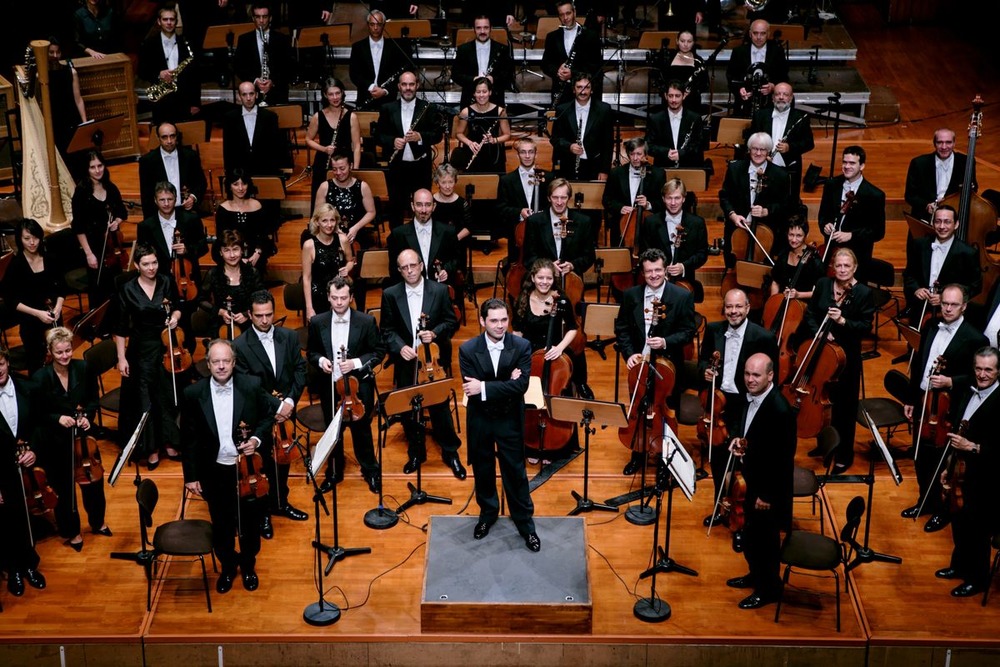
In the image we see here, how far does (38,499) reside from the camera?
20.0 feet

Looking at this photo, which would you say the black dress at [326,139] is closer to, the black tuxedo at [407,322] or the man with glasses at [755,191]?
the black tuxedo at [407,322]

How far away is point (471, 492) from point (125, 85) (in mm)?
5165

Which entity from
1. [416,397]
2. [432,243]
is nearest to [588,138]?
[432,243]

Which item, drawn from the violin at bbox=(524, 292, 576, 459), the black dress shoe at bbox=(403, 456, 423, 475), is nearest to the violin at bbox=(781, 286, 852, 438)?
the violin at bbox=(524, 292, 576, 459)

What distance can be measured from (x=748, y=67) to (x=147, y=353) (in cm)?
520

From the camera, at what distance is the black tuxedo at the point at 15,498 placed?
604 cm

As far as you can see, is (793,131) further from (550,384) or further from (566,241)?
(550,384)

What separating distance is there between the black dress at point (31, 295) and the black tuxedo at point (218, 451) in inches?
73.5

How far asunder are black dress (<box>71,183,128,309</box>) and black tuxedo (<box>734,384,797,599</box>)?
436 centimetres

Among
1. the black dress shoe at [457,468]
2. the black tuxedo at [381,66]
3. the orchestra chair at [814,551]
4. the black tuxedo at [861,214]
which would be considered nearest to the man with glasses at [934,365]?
the orchestra chair at [814,551]

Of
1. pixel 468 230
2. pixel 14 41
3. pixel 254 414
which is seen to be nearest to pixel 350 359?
pixel 254 414

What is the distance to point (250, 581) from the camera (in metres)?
6.14

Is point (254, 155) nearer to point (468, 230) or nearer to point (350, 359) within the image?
point (468, 230)

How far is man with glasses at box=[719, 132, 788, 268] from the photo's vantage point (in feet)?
26.3
